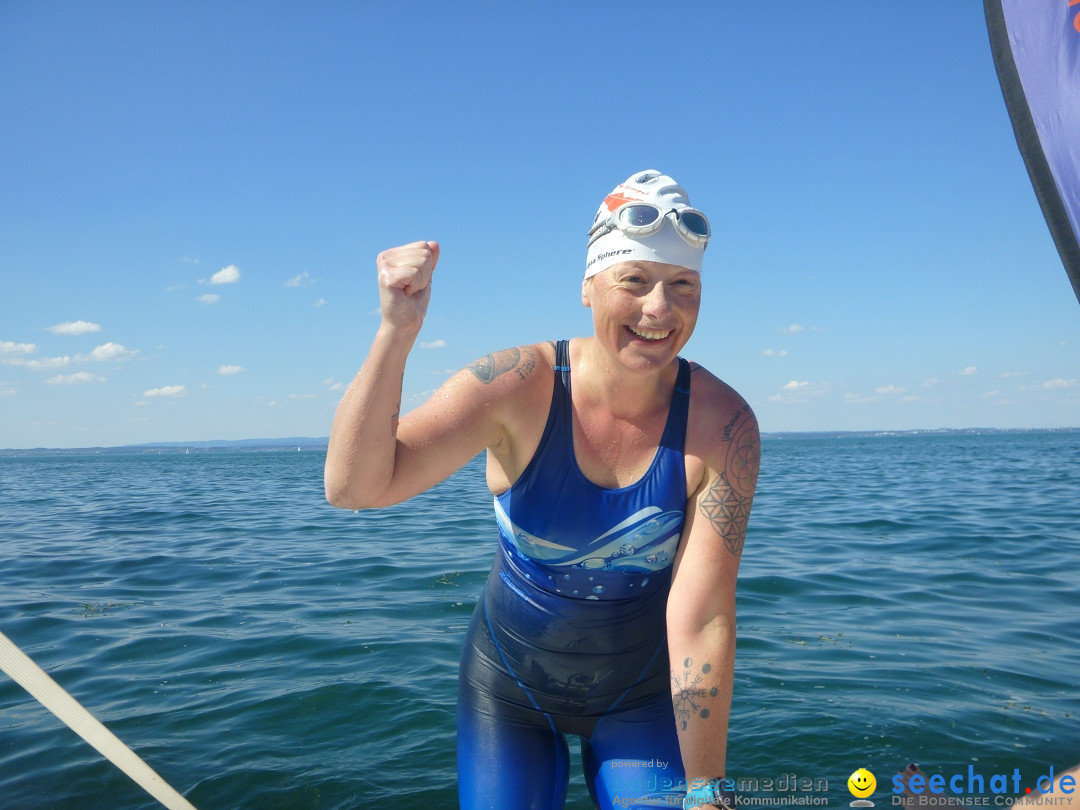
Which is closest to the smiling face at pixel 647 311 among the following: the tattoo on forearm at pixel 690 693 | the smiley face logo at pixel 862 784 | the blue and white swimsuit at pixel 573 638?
the blue and white swimsuit at pixel 573 638

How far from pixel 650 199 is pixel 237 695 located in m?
4.53

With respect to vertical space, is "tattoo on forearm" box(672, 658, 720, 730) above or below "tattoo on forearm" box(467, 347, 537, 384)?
below

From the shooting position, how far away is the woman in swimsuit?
233 cm

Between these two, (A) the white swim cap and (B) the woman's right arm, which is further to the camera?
(A) the white swim cap

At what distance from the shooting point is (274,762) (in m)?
4.26

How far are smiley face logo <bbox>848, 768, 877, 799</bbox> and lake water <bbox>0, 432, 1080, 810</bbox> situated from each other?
7 centimetres

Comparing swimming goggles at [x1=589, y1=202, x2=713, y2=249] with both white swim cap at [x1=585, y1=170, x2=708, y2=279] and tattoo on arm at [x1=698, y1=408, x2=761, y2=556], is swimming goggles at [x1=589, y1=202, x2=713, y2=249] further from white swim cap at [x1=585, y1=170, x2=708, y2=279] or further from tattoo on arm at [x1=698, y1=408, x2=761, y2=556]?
tattoo on arm at [x1=698, y1=408, x2=761, y2=556]

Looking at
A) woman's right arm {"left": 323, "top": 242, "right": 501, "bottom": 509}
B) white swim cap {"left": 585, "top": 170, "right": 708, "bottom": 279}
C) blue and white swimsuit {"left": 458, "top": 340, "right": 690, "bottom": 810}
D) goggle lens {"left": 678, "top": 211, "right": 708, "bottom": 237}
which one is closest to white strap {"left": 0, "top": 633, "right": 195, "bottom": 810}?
woman's right arm {"left": 323, "top": 242, "right": 501, "bottom": 509}

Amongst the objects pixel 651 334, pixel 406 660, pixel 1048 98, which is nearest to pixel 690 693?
pixel 651 334

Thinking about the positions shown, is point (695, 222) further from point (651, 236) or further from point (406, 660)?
point (406, 660)

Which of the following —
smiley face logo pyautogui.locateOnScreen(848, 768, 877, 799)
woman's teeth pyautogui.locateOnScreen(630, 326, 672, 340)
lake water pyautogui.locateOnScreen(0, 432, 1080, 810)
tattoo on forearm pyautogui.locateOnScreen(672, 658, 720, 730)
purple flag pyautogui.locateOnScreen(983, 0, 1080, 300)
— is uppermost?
purple flag pyautogui.locateOnScreen(983, 0, 1080, 300)

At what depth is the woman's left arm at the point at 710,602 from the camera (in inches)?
91.0

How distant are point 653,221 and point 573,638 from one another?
153cm

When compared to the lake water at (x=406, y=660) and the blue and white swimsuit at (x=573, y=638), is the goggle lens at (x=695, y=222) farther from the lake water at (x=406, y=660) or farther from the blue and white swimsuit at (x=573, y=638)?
the lake water at (x=406, y=660)
